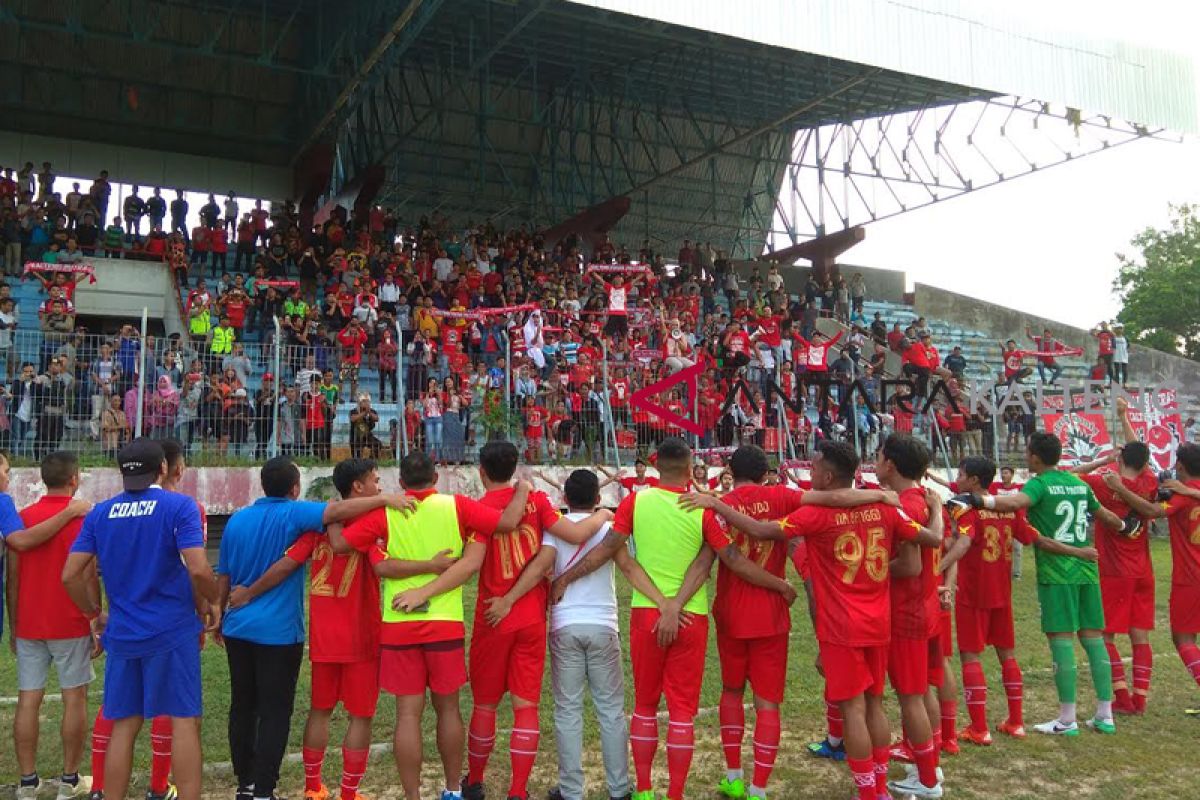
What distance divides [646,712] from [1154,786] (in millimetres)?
3058

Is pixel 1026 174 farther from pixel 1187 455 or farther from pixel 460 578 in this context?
pixel 460 578

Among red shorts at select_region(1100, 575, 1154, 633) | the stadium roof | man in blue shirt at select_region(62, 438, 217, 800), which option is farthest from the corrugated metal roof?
man in blue shirt at select_region(62, 438, 217, 800)

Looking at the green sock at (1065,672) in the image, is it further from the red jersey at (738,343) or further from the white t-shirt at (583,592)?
the red jersey at (738,343)

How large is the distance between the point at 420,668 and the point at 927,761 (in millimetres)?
2826

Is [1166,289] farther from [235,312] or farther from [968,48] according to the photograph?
[235,312]

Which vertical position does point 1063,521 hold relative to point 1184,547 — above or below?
above

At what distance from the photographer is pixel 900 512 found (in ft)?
18.0

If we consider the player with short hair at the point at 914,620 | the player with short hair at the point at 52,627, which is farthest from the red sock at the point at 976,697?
the player with short hair at the point at 52,627

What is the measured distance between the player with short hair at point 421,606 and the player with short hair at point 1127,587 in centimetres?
494

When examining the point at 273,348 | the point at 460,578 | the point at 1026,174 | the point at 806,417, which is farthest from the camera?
the point at 1026,174

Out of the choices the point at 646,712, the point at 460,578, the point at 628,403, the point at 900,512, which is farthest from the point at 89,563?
the point at 628,403

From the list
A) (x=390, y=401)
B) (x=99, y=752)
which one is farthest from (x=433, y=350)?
(x=99, y=752)

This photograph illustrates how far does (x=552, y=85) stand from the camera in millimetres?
28797

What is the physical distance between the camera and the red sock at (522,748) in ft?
17.3
